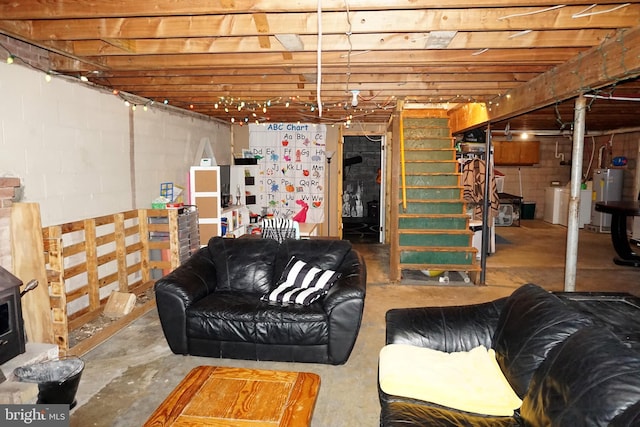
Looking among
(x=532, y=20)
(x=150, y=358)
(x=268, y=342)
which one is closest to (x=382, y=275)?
(x=268, y=342)

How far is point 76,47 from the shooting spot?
3.35 metres

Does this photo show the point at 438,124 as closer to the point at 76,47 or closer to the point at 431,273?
the point at 431,273

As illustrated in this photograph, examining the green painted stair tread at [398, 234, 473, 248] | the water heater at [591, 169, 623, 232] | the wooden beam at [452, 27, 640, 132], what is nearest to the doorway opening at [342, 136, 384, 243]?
the water heater at [591, 169, 623, 232]

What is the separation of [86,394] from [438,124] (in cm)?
589

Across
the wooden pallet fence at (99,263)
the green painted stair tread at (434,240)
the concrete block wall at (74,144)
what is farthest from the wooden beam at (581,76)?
the concrete block wall at (74,144)

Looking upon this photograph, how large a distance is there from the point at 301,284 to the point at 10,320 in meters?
1.98

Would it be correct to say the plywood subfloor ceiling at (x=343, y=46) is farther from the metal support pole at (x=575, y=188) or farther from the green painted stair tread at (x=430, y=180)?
the green painted stair tread at (x=430, y=180)

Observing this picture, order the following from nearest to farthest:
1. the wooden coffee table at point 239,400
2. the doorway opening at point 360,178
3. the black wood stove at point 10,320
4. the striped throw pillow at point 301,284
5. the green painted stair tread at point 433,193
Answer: the wooden coffee table at point 239,400
the black wood stove at point 10,320
the striped throw pillow at point 301,284
the green painted stair tread at point 433,193
the doorway opening at point 360,178

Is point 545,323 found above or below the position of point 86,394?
above

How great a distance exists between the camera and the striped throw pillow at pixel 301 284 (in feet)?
11.4

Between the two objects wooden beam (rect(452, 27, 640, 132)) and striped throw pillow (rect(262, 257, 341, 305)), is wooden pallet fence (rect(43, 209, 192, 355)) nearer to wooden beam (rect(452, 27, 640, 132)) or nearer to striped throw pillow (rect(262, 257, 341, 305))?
striped throw pillow (rect(262, 257, 341, 305))

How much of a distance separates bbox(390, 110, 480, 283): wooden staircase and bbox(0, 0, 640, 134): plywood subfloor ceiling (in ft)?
4.38

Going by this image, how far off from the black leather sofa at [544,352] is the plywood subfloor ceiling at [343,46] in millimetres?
1549

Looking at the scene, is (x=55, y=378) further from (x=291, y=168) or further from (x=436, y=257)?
(x=291, y=168)
